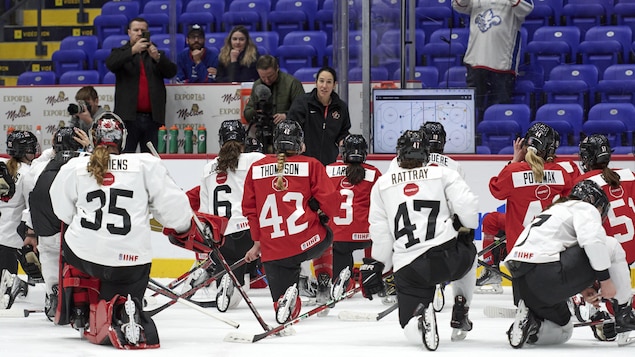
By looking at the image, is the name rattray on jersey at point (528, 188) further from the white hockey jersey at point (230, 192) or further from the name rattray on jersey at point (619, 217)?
the white hockey jersey at point (230, 192)

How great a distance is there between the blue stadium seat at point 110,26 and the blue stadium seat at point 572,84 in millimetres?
5482

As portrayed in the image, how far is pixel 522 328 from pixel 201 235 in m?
1.76

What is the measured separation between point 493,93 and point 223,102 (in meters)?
2.22

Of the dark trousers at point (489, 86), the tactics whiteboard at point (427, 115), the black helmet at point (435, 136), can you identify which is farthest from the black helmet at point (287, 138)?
the dark trousers at point (489, 86)

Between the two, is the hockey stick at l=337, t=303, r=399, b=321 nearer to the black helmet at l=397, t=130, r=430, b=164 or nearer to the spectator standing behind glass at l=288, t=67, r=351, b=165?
the black helmet at l=397, t=130, r=430, b=164

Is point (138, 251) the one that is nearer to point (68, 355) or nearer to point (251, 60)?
point (68, 355)

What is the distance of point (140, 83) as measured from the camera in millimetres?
10164

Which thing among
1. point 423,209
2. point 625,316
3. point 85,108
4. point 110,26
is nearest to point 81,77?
point 110,26

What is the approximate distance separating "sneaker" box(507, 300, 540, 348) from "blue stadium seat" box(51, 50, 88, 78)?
8152 mm

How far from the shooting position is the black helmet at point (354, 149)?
8.13m

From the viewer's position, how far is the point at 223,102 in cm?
1023

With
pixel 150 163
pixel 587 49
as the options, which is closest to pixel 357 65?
pixel 587 49

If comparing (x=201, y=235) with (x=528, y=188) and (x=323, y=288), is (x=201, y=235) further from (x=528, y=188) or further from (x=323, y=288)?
(x=528, y=188)

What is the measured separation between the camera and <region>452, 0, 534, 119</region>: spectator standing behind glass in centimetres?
959
